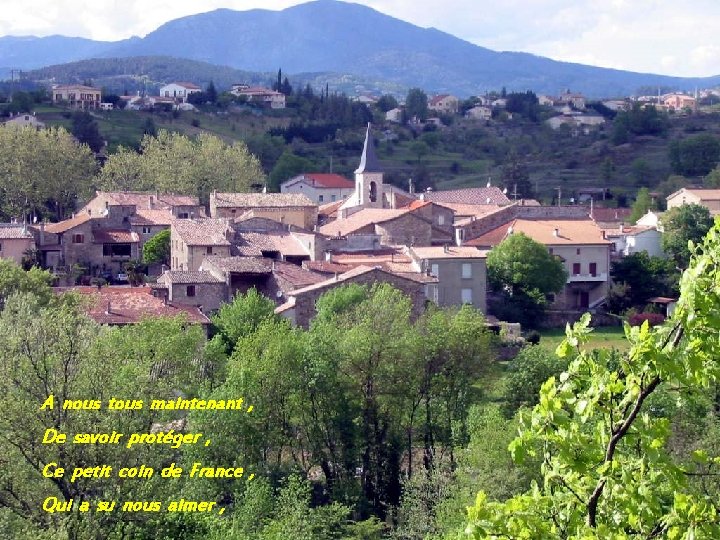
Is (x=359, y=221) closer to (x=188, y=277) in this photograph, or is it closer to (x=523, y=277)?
(x=523, y=277)

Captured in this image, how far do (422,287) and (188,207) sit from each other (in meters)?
21.3

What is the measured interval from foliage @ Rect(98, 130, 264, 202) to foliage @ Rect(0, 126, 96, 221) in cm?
173

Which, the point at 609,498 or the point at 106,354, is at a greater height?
the point at 609,498

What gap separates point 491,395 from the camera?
31438 millimetres

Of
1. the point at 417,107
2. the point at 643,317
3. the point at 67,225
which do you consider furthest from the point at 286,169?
the point at 417,107

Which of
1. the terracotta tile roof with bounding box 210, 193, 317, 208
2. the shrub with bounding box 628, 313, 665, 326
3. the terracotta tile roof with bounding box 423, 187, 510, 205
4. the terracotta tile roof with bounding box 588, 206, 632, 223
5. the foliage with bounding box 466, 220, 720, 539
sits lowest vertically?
the shrub with bounding box 628, 313, 665, 326

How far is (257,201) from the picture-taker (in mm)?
54875

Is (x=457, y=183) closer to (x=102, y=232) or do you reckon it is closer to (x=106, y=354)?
(x=102, y=232)

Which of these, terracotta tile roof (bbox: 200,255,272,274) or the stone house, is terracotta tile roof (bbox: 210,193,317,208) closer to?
terracotta tile roof (bbox: 200,255,272,274)

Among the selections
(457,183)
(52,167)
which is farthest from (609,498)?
(457,183)

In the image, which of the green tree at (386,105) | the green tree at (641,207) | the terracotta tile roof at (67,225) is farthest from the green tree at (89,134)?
the green tree at (386,105)

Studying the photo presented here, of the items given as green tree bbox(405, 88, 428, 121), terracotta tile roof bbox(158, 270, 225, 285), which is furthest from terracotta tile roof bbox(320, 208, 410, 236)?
green tree bbox(405, 88, 428, 121)

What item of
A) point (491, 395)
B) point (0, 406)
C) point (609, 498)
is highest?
point (609, 498)

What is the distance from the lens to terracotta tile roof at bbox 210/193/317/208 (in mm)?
54406
